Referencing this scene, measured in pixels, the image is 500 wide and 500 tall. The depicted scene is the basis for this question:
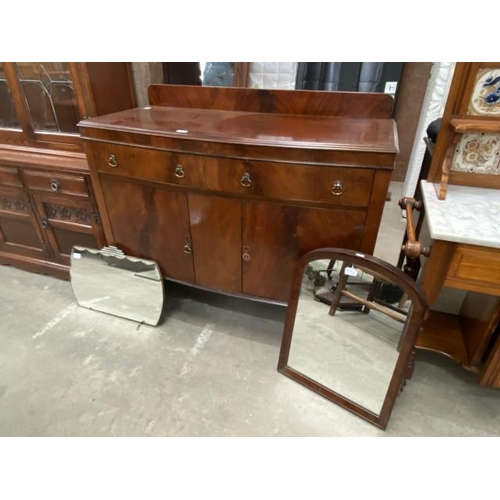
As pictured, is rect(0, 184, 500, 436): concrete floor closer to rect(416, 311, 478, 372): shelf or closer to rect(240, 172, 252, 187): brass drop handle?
rect(416, 311, 478, 372): shelf

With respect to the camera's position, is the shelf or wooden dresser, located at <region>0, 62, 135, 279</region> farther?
wooden dresser, located at <region>0, 62, 135, 279</region>

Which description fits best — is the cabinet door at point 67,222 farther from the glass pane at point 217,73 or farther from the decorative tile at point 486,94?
the decorative tile at point 486,94

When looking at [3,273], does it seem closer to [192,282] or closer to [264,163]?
[192,282]

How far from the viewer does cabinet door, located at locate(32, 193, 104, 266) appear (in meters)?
1.79

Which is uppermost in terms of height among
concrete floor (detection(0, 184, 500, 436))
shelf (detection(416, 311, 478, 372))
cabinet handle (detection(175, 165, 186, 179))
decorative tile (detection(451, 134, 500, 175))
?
decorative tile (detection(451, 134, 500, 175))

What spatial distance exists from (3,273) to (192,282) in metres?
1.40

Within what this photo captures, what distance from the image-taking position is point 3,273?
2.17 meters

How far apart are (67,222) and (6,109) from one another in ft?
2.37

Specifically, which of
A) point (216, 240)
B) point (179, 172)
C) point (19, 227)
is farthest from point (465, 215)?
point (19, 227)

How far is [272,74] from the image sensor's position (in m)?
2.24

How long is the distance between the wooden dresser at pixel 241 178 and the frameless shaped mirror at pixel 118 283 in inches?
2.6

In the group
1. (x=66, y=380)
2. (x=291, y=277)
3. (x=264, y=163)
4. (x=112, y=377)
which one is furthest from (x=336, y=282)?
(x=66, y=380)

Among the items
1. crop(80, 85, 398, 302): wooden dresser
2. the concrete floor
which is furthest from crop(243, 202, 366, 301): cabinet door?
the concrete floor

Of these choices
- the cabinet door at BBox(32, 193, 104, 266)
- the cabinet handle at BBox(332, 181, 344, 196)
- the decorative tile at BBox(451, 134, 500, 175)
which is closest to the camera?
the cabinet handle at BBox(332, 181, 344, 196)
